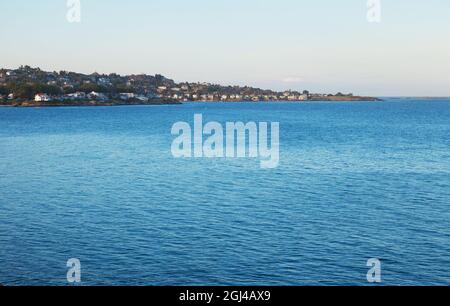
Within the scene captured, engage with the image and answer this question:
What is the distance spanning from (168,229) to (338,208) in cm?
1156

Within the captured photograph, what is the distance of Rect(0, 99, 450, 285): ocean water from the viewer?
21734mm

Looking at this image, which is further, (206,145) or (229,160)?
(206,145)

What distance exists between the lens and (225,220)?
3014 cm

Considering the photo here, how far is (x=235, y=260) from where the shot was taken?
74.7ft

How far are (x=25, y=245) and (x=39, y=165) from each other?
29.8m

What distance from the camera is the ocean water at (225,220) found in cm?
2173
